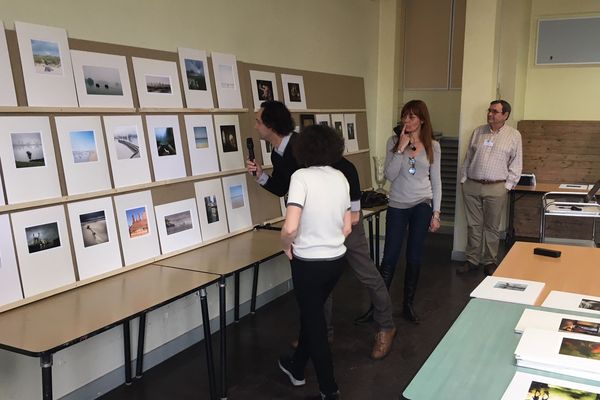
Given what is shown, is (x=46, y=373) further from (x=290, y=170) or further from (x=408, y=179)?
(x=408, y=179)

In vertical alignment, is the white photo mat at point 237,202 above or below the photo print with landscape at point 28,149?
below

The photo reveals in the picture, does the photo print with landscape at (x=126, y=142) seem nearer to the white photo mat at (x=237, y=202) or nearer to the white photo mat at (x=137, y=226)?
the white photo mat at (x=137, y=226)

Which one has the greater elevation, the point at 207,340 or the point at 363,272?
the point at 363,272

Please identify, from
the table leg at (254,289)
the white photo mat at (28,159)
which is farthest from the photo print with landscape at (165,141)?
the table leg at (254,289)

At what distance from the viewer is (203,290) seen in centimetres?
265

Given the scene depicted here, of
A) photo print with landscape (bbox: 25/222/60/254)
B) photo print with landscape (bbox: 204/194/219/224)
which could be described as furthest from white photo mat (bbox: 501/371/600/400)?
photo print with landscape (bbox: 204/194/219/224)

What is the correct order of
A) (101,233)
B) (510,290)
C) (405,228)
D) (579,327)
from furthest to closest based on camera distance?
1. (405,228)
2. (101,233)
3. (510,290)
4. (579,327)

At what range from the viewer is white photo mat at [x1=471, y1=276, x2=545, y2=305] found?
2.04 metres

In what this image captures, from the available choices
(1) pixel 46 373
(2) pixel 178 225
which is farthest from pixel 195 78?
(1) pixel 46 373

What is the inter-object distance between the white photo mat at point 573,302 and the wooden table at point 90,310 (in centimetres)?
155

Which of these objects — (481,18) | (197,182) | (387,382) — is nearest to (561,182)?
(481,18)

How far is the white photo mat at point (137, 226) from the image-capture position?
2.91 m

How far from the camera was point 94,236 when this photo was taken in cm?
276

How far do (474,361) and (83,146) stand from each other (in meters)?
2.12
